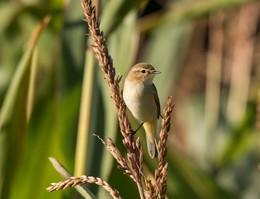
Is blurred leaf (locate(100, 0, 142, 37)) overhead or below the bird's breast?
overhead

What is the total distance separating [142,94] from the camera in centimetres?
166

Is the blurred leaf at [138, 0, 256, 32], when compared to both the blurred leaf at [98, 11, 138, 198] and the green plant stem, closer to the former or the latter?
the blurred leaf at [98, 11, 138, 198]

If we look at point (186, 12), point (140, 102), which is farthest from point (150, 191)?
point (186, 12)

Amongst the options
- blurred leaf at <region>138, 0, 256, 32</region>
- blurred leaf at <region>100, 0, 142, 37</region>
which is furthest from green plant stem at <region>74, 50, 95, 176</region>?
blurred leaf at <region>138, 0, 256, 32</region>

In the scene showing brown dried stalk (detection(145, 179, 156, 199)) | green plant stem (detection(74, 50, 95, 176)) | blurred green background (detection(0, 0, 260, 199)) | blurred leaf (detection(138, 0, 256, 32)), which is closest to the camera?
brown dried stalk (detection(145, 179, 156, 199))

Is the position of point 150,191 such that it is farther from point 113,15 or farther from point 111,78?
point 113,15

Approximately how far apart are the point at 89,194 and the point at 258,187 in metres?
2.36

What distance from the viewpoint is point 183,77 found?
6.30 m

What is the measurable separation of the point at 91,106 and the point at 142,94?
390mm

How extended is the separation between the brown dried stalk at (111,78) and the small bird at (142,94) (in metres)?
0.29

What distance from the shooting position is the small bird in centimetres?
162

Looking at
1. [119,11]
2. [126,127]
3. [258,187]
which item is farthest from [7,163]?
[258,187]

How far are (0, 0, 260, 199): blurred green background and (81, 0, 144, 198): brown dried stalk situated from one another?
0.55m

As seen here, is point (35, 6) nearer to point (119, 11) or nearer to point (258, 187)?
point (119, 11)
